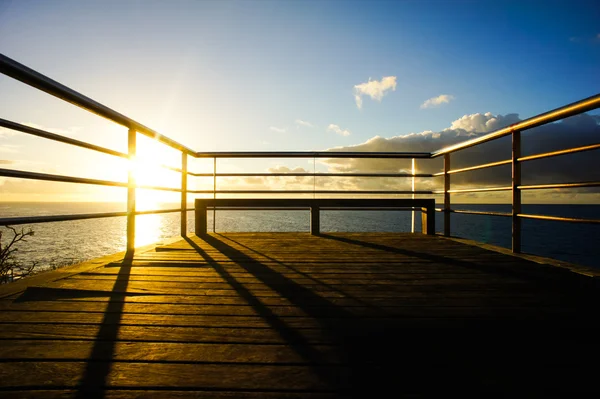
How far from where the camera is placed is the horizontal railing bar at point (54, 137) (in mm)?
1342

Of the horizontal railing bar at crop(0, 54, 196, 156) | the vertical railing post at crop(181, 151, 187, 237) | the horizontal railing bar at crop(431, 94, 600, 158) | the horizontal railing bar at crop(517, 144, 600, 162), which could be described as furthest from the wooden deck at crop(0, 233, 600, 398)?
the vertical railing post at crop(181, 151, 187, 237)

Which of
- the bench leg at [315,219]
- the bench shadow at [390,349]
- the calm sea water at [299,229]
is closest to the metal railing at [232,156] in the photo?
the bench leg at [315,219]

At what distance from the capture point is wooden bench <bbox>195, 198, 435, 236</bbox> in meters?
3.39

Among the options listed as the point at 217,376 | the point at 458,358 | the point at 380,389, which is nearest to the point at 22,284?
the point at 217,376

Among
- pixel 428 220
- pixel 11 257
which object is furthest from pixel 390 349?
pixel 11 257

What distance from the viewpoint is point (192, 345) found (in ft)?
3.10

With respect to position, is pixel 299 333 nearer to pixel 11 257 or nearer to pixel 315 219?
pixel 315 219

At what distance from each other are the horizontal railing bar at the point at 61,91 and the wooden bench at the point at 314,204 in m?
1.09

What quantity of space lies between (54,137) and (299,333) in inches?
65.9

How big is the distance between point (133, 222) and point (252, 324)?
170cm

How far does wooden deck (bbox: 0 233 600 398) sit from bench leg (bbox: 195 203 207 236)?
5.21 feet

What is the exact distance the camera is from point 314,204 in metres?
3.46

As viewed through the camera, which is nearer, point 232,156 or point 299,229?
point 232,156

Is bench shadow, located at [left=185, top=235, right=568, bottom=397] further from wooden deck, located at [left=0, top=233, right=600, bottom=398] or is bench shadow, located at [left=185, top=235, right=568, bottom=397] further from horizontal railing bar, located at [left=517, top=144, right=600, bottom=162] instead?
horizontal railing bar, located at [left=517, top=144, right=600, bottom=162]
